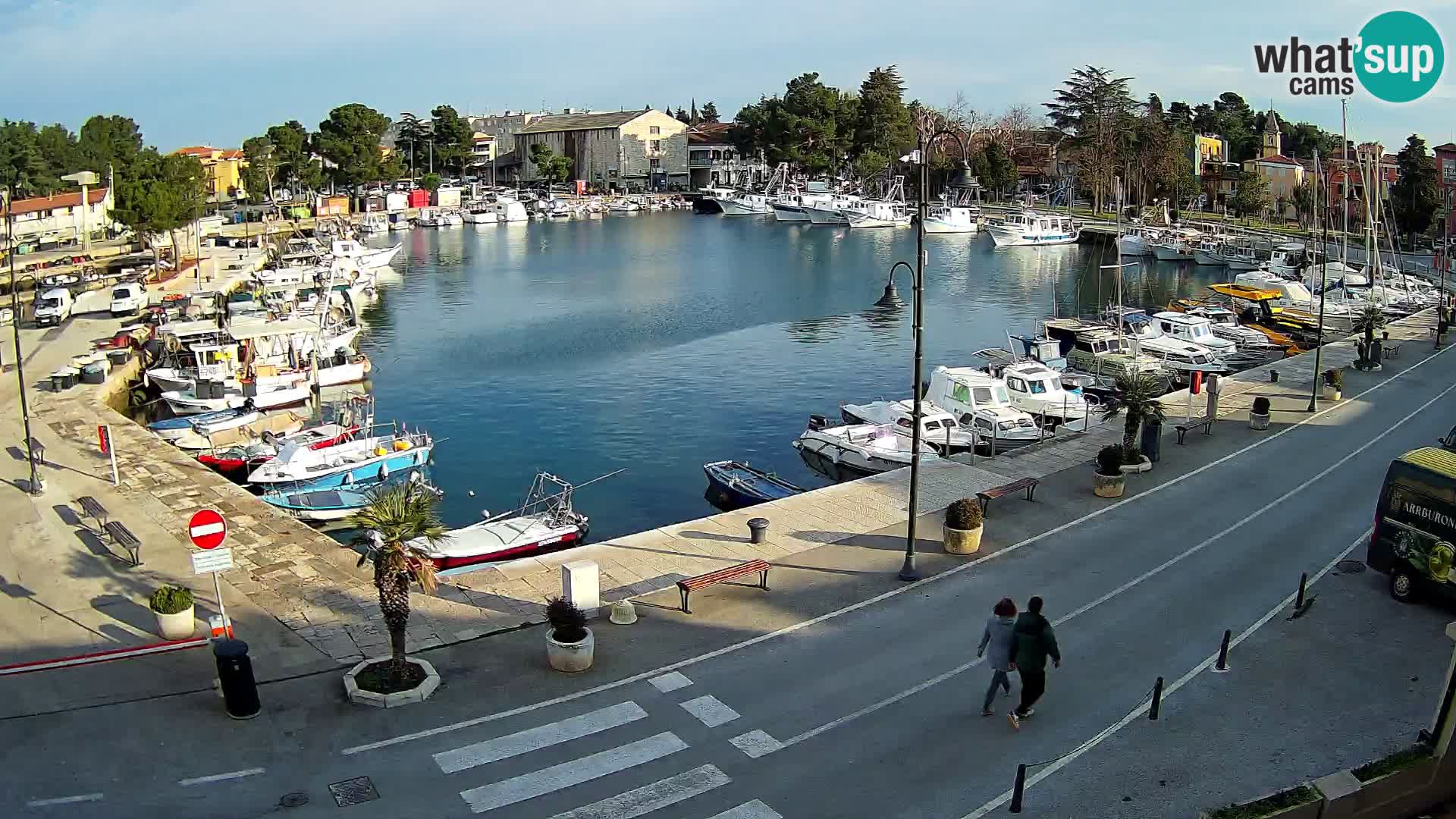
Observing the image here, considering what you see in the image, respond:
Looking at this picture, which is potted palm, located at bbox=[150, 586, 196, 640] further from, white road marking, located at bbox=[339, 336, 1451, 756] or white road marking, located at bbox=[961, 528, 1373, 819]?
white road marking, located at bbox=[961, 528, 1373, 819]

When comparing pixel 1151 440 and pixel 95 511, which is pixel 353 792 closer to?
pixel 95 511

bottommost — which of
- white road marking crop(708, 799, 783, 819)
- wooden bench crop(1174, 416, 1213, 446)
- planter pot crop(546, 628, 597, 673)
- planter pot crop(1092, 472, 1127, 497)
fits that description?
white road marking crop(708, 799, 783, 819)

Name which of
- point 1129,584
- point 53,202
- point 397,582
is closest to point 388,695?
point 397,582

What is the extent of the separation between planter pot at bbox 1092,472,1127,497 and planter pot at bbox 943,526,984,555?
501cm

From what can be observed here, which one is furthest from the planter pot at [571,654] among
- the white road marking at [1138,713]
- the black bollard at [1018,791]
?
the black bollard at [1018,791]

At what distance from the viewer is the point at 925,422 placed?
34969mm

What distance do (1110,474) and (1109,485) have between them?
0.26 meters

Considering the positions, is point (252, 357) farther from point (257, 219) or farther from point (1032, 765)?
point (257, 219)

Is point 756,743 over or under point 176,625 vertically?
under

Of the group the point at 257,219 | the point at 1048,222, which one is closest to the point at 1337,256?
the point at 1048,222

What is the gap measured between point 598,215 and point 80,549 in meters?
136

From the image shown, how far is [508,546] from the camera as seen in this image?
27.9m

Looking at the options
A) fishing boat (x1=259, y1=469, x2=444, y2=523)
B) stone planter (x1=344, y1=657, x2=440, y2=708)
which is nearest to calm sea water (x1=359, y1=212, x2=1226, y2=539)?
fishing boat (x1=259, y1=469, x2=444, y2=523)

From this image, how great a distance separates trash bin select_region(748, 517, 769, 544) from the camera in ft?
74.5
